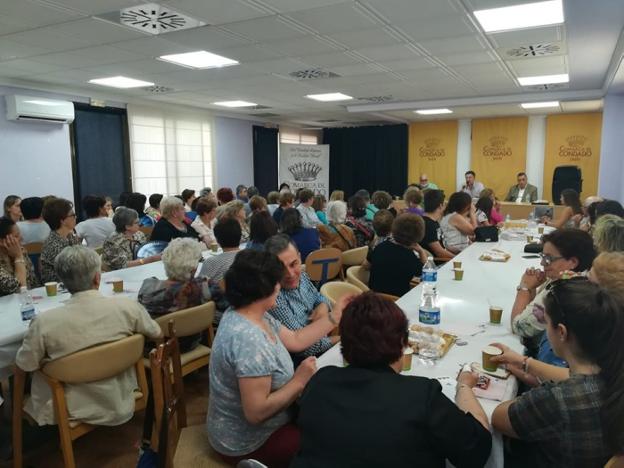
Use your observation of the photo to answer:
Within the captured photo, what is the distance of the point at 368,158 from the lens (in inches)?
516

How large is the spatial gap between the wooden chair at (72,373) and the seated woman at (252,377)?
0.68 meters

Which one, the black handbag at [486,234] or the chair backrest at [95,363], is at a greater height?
the black handbag at [486,234]

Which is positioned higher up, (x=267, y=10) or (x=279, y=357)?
(x=267, y=10)

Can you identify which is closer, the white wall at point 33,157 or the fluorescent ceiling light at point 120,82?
the fluorescent ceiling light at point 120,82

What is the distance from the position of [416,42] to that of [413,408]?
4191mm

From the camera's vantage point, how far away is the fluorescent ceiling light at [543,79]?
21.1ft

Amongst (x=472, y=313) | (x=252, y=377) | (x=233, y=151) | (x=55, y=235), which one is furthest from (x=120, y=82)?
(x=252, y=377)

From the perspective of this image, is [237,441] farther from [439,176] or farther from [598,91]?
[439,176]

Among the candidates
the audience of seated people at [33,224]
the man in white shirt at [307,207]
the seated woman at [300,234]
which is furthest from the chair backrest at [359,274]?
the audience of seated people at [33,224]

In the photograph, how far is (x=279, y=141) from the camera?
12.7 meters

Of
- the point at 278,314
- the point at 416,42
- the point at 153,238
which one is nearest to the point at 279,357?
the point at 278,314

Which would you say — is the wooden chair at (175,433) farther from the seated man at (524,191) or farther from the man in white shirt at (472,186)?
the seated man at (524,191)

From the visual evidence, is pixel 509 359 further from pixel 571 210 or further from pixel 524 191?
pixel 524 191

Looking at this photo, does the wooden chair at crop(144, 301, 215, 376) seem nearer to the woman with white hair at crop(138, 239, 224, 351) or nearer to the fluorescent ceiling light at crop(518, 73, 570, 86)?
the woman with white hair at crop(138, 239, 224, 351)
